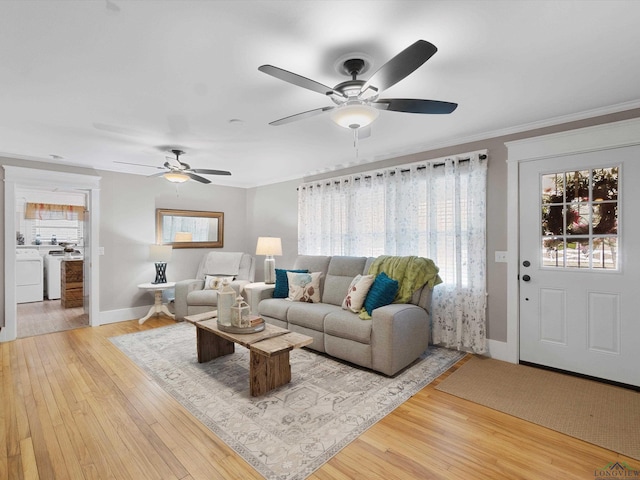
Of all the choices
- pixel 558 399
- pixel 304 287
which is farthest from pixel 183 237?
pixel 558 399

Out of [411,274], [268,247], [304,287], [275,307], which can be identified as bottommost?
[275,307]

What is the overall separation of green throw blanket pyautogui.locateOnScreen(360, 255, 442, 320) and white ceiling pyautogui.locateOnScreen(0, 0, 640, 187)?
1.39m

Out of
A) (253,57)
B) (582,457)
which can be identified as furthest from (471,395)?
(253,57)

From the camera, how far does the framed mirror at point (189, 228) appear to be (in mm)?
5371

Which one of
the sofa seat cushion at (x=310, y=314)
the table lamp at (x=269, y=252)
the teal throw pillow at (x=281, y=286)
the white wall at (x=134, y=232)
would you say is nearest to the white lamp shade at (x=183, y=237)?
the white wall at (x=134, y=232)

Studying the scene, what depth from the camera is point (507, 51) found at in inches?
74.2

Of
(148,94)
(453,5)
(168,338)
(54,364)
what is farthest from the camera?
(168,338)

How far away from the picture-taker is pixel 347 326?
3160 millimetres

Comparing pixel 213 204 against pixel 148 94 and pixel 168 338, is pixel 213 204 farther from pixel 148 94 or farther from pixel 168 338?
pixel 148 94

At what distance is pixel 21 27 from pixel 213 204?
4.41 metres

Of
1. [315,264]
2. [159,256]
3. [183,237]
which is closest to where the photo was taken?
[315,264]

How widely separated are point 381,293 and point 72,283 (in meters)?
5.99

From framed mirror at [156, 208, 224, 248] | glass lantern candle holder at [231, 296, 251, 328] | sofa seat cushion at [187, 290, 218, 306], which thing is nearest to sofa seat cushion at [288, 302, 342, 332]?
glass lantern candle holder at [231, 296, 251, 328]

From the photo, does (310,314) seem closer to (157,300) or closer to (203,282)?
(203,282)
